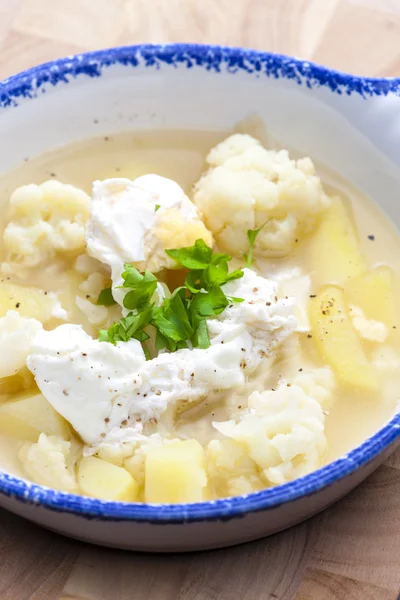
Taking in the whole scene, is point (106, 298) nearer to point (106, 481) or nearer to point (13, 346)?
point (13, 346)

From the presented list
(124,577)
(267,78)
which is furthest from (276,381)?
(267,78)

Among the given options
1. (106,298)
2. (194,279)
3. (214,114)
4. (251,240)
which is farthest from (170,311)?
(214,114)

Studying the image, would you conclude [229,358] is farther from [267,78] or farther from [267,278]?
[267,78]

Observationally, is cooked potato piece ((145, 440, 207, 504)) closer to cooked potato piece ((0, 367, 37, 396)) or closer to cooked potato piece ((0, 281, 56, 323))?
cooked potato piece ((0, 367, 37, 396))

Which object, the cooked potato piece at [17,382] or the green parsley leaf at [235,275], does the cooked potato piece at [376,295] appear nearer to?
the green parsley leaf at [235,275]

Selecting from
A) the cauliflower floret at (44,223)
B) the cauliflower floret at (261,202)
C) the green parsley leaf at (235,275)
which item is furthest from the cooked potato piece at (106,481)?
the cauliflower floret at (261,202)

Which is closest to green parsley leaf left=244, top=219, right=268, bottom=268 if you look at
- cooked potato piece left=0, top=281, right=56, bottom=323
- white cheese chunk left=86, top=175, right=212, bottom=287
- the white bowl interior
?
white cheese chunk left=86, top=175, right=212, bottom=287
